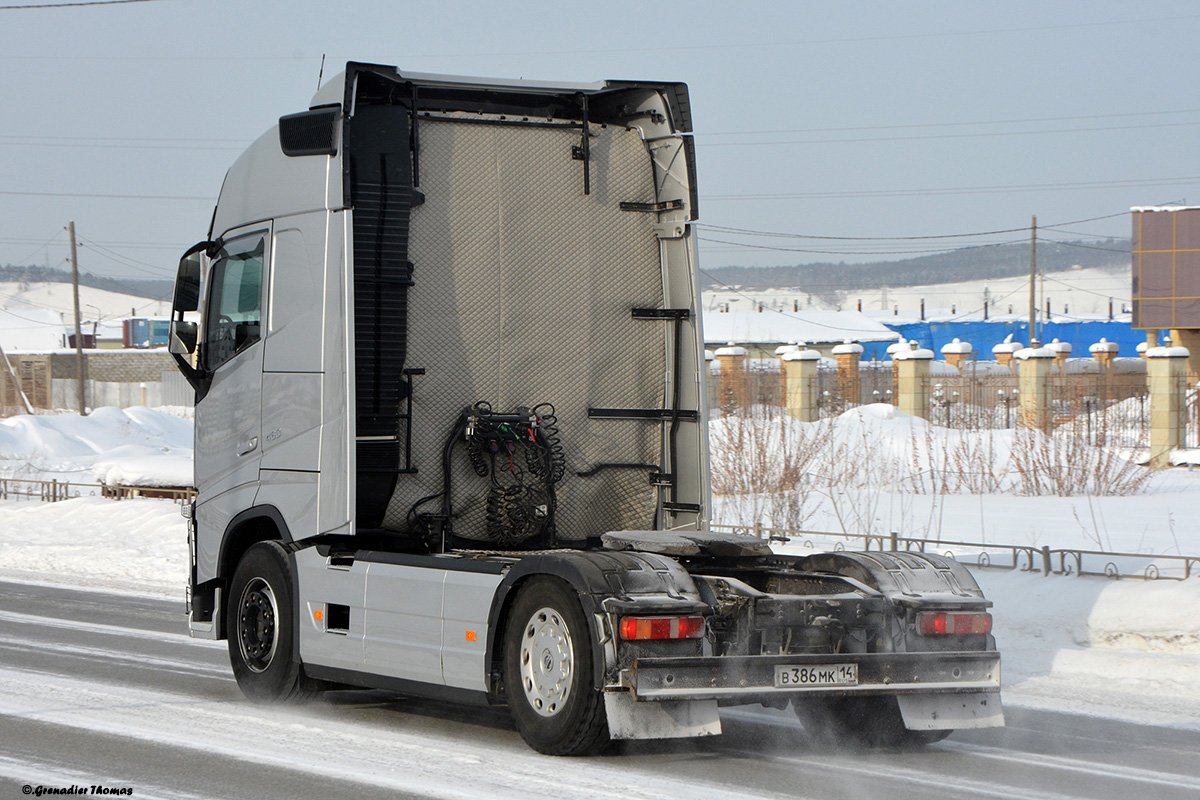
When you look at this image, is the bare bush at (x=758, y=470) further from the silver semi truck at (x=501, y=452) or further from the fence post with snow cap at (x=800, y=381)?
the fence post with snow cap at (x=800, y=381)

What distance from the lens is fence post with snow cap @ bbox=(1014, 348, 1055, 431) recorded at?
27.3 metres

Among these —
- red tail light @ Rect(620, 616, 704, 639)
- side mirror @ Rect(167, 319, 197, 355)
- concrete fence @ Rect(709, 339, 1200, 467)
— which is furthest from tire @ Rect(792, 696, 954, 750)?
concrete fence @ Rect(709, 339, 1200, 467)

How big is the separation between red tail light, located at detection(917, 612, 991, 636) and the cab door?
416 centimetres

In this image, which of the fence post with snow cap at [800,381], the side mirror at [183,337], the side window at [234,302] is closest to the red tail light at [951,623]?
the side window at [234,302]

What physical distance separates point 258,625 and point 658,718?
134 inches

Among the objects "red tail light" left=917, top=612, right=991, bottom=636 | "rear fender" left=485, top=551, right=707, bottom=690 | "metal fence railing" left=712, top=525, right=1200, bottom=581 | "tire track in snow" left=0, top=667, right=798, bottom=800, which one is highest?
"rear fender" left=485, top=551, right=707, bottom=690

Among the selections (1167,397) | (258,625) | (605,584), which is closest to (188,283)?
(258,625)

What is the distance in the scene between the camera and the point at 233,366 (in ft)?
29.3

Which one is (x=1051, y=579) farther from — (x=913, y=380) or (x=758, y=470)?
(x=913, y=380)

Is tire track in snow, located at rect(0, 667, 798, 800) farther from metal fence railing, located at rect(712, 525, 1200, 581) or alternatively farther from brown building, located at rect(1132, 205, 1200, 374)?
brown building, located at rect(1132, 205, 1200, 374)

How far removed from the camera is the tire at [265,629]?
8383 millimetres

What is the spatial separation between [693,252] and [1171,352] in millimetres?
22562

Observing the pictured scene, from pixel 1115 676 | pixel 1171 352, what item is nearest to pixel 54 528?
pixel 1115 676

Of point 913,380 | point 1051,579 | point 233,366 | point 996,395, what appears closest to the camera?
point 233,366
